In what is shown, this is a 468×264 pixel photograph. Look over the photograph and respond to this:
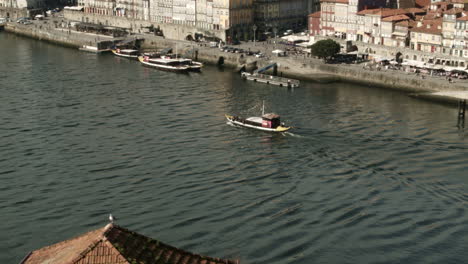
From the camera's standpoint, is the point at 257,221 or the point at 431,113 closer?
the point at 257,221

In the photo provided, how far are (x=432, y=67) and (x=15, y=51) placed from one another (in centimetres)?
6486

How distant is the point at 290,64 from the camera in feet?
325

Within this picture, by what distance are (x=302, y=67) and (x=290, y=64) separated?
83.1 inches

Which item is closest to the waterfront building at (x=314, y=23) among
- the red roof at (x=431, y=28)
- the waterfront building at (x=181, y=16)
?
the waterfront building at (x=181, y=16)

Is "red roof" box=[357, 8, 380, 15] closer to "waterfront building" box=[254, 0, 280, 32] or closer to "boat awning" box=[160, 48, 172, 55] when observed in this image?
"waterfront building" box=[254, 0, 280, 32]

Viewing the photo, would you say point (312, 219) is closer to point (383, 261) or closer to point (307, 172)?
point (383, 261)

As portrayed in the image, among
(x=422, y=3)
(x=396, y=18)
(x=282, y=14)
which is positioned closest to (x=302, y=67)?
(x=396, y=18)

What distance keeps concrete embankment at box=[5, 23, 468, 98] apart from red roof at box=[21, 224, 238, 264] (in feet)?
214

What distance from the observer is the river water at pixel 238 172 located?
1679 inches

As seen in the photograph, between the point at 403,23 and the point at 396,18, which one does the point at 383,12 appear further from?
the point at 403,23

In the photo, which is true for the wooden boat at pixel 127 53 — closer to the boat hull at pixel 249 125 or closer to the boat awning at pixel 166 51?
the boat awning at pixel 166 51

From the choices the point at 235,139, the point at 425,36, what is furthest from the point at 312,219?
the point at 425,36

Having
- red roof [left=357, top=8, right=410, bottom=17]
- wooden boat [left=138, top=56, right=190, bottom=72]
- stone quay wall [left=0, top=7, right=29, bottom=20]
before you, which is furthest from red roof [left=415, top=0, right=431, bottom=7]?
stone quay wall [left=0, top=7, right=29, bottom=20]

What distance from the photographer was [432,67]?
295ft
